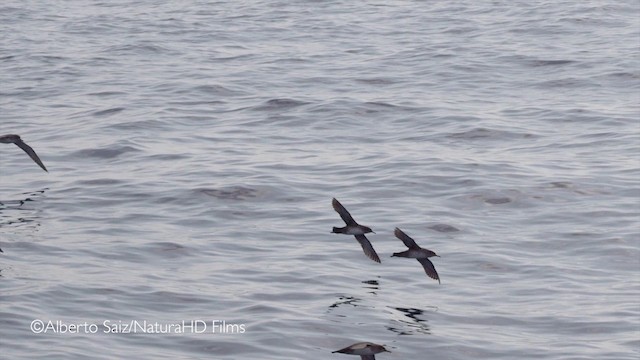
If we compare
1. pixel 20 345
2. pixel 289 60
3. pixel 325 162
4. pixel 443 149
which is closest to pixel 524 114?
pixel 443 149

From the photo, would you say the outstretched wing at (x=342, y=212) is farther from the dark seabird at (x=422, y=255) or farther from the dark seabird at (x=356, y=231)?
the dark seabird at (x=422, y=255)

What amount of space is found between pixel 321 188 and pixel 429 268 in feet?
16.7

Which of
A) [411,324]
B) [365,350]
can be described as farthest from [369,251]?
[365,350]

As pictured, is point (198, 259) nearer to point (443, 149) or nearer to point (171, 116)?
point (443, 149)

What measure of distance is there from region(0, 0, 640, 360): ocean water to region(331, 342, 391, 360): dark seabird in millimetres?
694

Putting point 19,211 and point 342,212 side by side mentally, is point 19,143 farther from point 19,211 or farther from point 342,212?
point 342,212

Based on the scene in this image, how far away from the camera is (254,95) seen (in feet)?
90.6

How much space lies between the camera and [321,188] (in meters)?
20.1

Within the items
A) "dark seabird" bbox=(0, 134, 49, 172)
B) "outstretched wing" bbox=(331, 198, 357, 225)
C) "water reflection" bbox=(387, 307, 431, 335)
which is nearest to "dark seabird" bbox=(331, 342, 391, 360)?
"water reflection" bbox=(387, 307, 431, 335)

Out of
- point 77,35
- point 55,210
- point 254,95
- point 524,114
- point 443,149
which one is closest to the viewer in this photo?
point 55,210

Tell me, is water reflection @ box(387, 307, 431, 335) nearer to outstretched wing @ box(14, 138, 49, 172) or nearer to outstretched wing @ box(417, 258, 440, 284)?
outstretched wing @ box(417, 258, 440, 284)

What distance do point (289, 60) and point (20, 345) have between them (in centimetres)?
1878

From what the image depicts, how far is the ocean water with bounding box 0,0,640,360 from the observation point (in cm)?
1425

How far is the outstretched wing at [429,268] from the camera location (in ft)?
49.5
